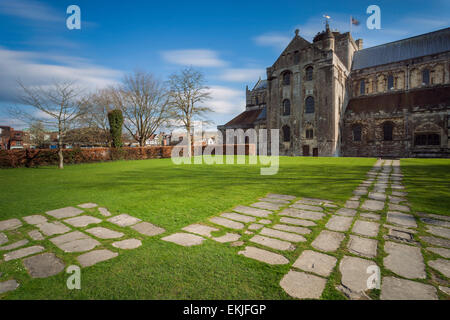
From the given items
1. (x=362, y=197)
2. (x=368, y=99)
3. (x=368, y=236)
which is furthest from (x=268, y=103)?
(x=368, y=236)

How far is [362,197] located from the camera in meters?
5.05

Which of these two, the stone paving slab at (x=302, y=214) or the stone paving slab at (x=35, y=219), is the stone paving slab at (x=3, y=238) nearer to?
the stone paving slab at (x=35, y=219)

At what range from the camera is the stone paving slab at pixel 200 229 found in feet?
9.96

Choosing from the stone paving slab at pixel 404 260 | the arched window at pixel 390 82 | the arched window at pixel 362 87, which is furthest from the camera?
the arched window at pixel 362 87

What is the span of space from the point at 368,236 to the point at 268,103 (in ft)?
94.3

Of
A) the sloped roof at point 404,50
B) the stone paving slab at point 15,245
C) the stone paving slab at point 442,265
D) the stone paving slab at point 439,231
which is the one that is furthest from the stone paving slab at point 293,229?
the sloped roof at point 404,50

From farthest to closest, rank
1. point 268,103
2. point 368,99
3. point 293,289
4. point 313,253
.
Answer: point 268,103
point 368,99
point 313,253
point 293,289

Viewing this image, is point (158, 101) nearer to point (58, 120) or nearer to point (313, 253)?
point (58, 120)

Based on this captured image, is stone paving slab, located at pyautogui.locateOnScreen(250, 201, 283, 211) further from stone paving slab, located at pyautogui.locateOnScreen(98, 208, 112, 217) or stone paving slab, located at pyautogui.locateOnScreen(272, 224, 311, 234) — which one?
stone paving slab, located at pyautogui.locateOnScreen(98, 208, 112, 217)

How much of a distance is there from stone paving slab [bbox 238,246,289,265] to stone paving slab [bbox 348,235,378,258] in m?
0.93

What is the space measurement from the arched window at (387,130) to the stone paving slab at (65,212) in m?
29.8

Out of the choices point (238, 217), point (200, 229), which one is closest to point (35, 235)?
point (200, 229)

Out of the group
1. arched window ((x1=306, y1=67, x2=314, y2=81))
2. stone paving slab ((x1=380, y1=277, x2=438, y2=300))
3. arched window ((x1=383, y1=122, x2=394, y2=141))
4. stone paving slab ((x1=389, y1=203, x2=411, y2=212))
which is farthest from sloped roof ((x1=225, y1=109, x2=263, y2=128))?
stone paving slab ((x1=380, y1=277, x2=438, y2=300))

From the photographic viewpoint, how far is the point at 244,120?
35938 millimetres
